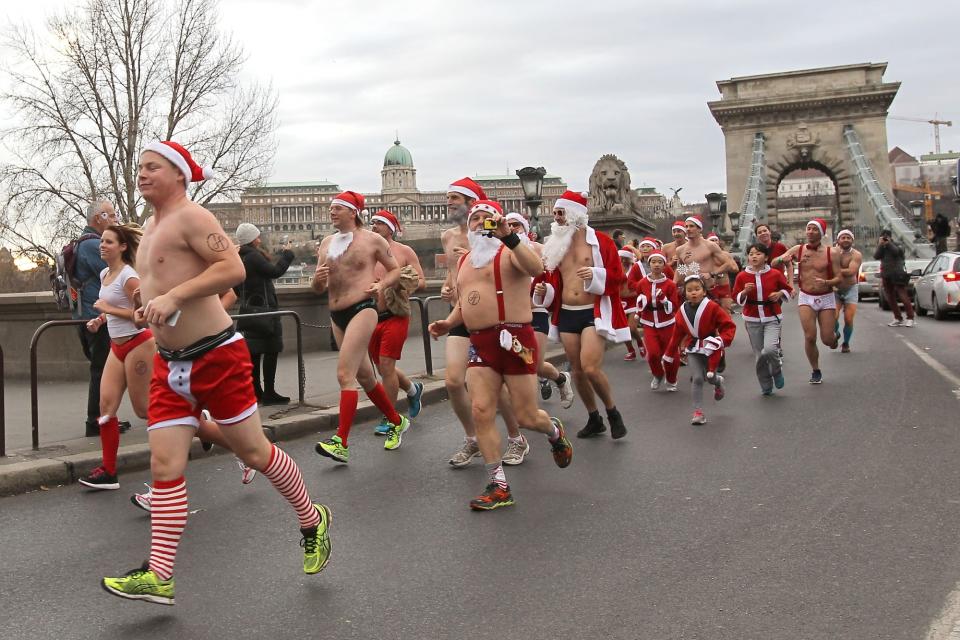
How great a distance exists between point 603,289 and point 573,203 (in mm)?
749

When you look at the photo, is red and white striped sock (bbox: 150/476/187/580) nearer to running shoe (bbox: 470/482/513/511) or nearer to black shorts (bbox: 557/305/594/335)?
running shoe (bbox: 470/482/513/511)

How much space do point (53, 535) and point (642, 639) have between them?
11.4 feet

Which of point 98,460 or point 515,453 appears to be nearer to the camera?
point 98,460

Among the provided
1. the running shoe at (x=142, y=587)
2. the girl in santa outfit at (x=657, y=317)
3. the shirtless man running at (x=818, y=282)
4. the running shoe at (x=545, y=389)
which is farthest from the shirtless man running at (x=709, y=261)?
the running shoe at (x=142, y=587)

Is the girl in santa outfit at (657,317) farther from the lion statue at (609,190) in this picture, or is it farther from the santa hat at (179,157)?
the lion statue at (609,190)

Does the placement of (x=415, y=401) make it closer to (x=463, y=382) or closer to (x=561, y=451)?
(x=463, y=382)

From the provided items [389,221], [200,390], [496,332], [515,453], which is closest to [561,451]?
[515,453]

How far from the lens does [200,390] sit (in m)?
4.35

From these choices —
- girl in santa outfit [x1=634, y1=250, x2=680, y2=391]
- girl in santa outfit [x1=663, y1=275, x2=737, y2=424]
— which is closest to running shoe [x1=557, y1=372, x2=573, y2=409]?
girl in santa outfit [x1=663, y1=275, x2=737, y2=424]

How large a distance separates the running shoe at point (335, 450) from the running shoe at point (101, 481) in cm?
137

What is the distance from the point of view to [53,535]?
554cm

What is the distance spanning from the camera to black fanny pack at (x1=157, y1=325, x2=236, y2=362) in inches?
171

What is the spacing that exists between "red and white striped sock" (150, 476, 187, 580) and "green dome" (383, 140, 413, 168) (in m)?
177

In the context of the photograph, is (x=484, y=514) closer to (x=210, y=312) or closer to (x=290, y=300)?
(x=210, y=312)
